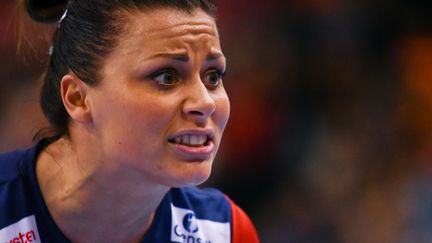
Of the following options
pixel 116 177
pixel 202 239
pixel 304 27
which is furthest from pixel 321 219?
pixel 116 177

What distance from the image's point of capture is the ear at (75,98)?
5.49 feet

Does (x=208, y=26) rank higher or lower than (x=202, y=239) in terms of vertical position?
higher

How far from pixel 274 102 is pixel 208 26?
1637 mm

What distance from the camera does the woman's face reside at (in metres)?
→ 1.56

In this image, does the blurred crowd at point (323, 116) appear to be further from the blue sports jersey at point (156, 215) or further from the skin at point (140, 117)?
the skin at point (140, 117)

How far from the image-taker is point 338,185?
3031 millimetres

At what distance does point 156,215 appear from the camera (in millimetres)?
1909

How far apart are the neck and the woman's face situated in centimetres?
12

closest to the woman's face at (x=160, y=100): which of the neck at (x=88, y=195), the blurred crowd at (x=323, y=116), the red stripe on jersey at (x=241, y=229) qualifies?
the neck at (x=88, y=195)

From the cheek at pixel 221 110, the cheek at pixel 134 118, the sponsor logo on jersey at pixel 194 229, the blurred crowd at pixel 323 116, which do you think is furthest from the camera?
the blurred crowd at pixel 323 116

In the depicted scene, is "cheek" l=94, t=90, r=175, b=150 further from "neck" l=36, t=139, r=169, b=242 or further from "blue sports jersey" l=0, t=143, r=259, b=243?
"blue sports jersey" l=0, t=143, r=259, b=243

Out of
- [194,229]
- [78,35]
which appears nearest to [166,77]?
[78,35]

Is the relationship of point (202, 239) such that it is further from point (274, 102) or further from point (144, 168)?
point (274, 102)

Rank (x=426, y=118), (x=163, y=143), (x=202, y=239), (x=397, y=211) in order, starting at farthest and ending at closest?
(x=426, y=118) → (x=397, y=211) → (x=202, y=239) → (x=163, y=143)
